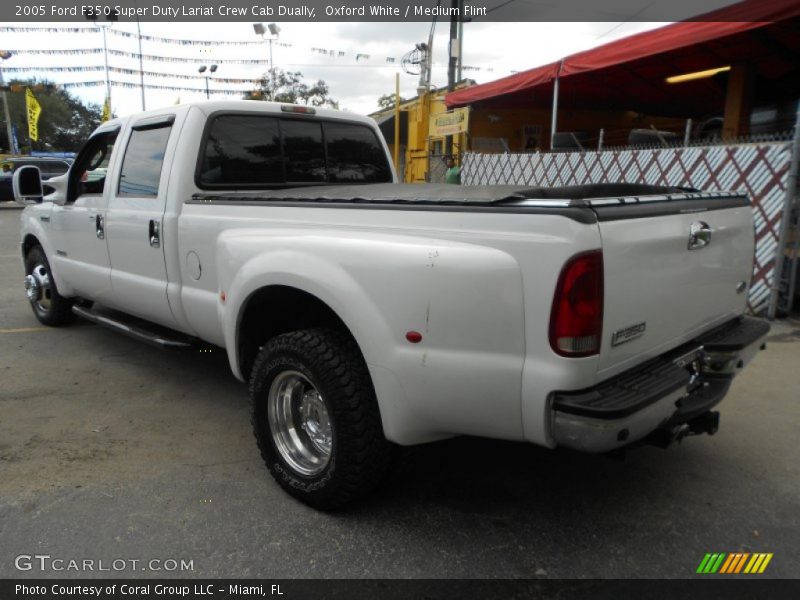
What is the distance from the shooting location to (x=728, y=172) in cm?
701

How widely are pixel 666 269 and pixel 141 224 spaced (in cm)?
318

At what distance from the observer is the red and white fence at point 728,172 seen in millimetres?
6445

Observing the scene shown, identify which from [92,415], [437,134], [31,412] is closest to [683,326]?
[92,415]

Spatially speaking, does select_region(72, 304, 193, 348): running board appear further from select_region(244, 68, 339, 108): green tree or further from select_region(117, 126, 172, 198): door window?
select_region(244, 68, 339, 108): green tree

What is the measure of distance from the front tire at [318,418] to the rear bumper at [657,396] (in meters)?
0.83

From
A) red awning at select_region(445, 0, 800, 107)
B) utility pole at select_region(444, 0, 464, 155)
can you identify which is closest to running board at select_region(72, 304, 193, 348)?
red awning at select_region(445, 0, 800, 107)

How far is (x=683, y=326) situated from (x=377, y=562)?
160 cm

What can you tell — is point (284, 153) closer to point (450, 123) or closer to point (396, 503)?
point (396, 503)

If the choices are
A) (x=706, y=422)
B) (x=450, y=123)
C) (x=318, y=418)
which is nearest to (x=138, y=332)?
(x=318, y=418)

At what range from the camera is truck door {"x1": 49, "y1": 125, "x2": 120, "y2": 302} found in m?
4.51

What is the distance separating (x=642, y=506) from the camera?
2.82m

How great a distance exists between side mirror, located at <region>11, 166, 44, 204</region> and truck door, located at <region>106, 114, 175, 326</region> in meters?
1.50

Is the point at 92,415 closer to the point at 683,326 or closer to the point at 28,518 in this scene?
the point at 28,518

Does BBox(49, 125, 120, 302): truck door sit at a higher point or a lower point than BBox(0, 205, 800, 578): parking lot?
higher
